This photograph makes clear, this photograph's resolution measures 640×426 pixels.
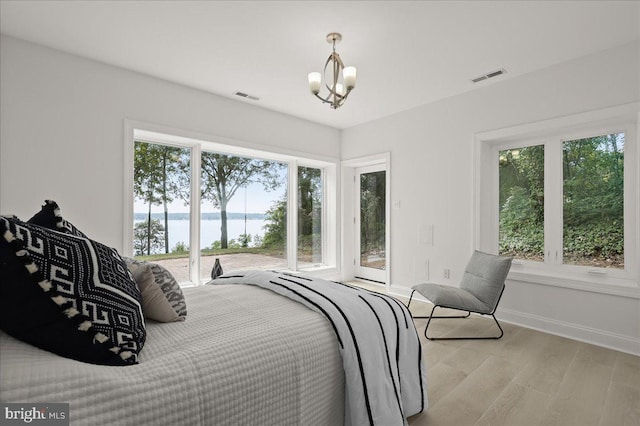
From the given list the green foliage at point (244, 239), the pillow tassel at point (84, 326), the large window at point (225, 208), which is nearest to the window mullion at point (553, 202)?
the large window at point (225, 208)

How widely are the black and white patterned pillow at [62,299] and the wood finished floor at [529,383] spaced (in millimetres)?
1635

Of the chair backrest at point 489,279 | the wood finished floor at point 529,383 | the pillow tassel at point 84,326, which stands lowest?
the wood finished floor at point 529,383

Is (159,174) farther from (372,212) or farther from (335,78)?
(372,212)

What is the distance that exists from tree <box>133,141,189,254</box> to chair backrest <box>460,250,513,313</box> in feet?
11.3

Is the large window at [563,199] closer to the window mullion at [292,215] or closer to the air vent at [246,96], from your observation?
the window mullion at [292,215]

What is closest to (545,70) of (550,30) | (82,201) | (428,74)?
(550,30)

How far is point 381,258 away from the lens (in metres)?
5.27

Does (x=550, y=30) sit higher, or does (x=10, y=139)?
(x=550, y=30)

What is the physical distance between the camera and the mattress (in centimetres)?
84

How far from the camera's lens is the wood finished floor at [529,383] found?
1859 mm

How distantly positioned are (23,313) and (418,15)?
282 cm

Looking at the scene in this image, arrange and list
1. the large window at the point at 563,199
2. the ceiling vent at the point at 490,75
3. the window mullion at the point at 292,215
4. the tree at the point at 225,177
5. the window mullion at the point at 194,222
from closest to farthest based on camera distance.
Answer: the large window at the point at 563,199, the ceiling vent at the point at 490,75, the window mullion at the point at 194,222, the tree at the point at 225,177, the window mullion at the point at 292,215

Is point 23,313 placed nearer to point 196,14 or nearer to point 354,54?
point 196,14

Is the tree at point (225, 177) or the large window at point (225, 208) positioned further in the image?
the tree at point (225, 177)
